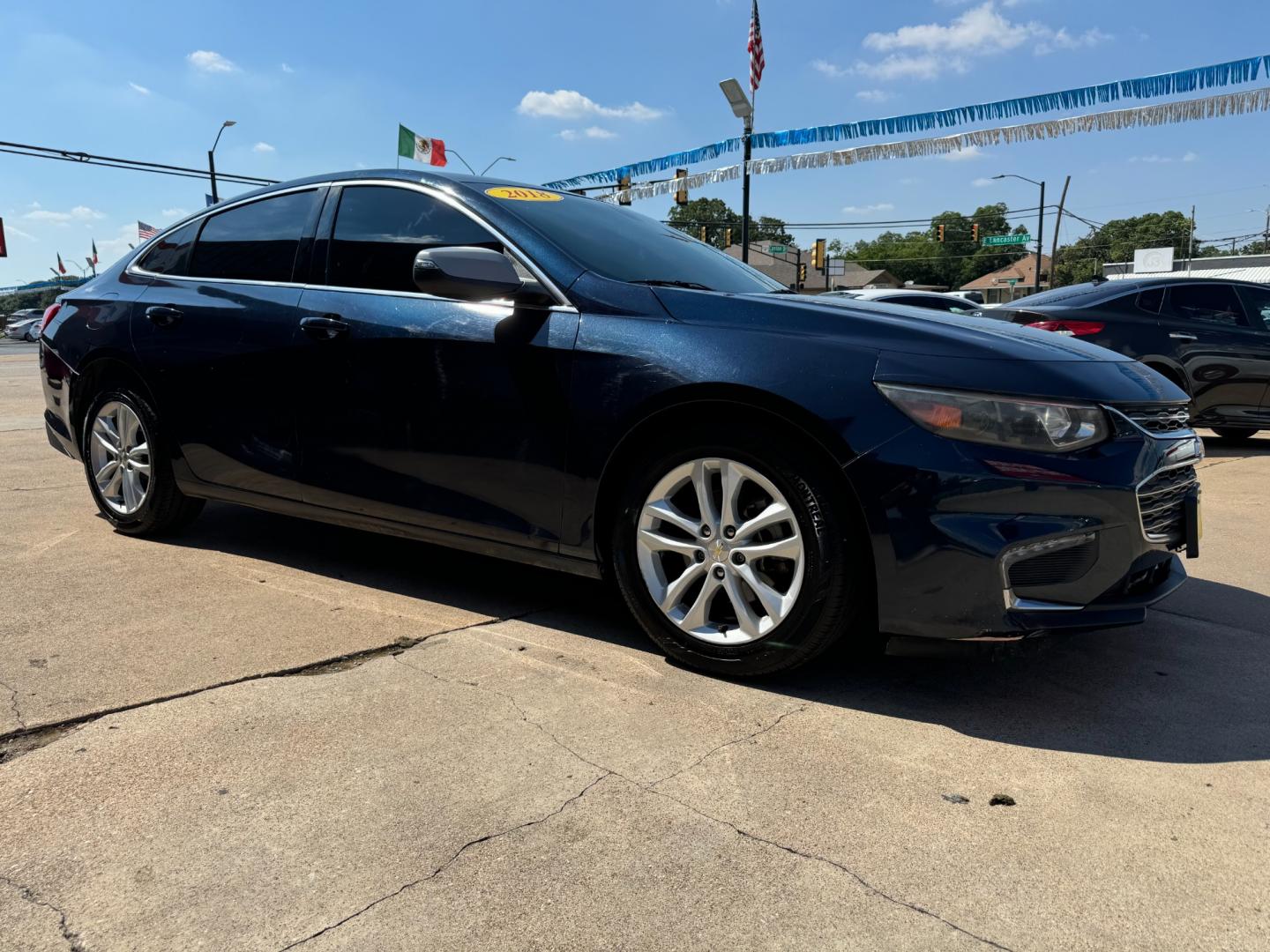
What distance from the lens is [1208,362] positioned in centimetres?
794

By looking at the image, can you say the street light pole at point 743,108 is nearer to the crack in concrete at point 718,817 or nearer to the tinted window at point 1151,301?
the tinted window at point 1151,301

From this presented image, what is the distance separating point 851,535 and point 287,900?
1667 mm

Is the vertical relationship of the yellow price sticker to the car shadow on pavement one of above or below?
above

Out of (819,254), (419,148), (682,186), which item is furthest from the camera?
(819,254)

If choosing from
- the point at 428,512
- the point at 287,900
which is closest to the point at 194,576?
the point at 428,512

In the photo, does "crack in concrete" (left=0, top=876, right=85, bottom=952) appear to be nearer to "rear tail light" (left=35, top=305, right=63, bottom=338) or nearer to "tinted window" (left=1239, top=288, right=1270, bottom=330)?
"rear tail light" (left=35, top=305, right=63, bottom=338)

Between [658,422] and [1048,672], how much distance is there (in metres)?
1.48

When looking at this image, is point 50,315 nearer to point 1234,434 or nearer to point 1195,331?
point 1195,331

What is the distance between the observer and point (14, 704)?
8.46 feet

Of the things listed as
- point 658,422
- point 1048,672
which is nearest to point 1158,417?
point 1048,672

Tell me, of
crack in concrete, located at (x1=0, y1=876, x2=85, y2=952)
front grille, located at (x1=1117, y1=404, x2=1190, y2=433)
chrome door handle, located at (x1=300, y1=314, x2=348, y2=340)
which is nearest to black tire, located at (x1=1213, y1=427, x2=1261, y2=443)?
front grille, located at (x1=1117, y1=404, x2=1190, y2=433)

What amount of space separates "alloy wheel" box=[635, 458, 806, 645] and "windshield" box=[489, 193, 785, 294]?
32.2 inches

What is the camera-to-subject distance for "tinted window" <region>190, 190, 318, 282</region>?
385 centimetres

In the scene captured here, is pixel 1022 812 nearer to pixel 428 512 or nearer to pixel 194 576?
pixel 428 512
